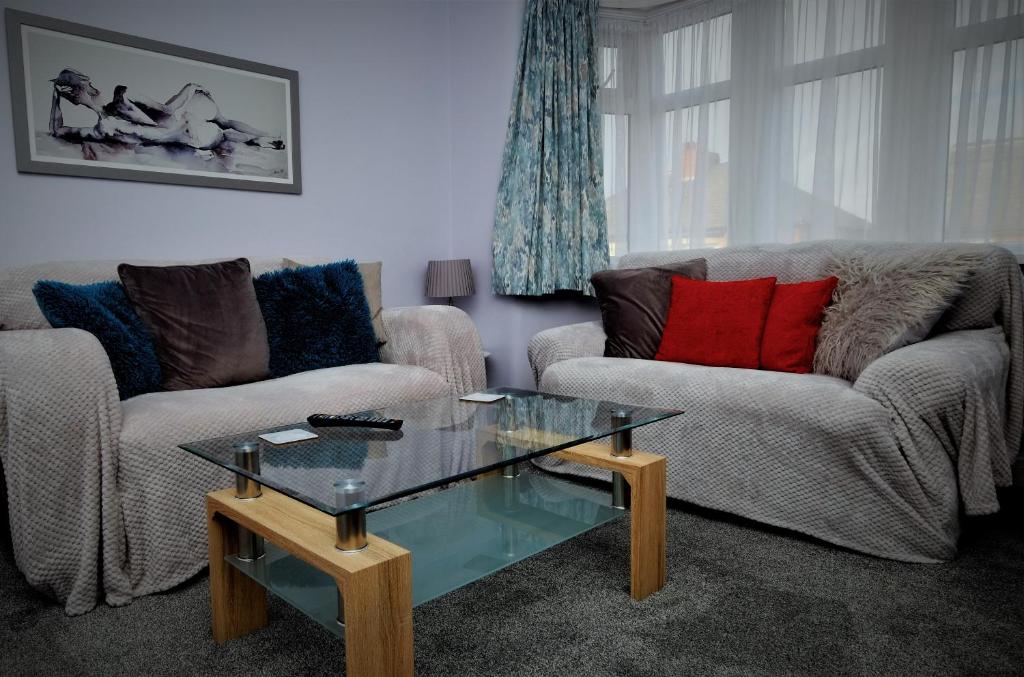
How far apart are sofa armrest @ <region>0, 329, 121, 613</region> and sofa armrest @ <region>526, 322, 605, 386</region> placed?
57.1 inches

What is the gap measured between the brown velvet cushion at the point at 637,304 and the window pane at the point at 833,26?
113 cm

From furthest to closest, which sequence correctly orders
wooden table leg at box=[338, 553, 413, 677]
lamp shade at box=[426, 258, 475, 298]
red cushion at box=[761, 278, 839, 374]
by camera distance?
lamp shade at box=[426, 258, 475, 298] → red cushion at box=[761, 278, 839, 374] → wooden table leg at box=[338, 553, 413, 677]

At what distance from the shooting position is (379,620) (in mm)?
954

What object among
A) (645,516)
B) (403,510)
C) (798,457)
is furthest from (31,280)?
(798,457)

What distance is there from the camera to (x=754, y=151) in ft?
9.85

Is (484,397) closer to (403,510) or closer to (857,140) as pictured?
(403,510)

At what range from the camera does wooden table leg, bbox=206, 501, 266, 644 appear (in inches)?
49.9

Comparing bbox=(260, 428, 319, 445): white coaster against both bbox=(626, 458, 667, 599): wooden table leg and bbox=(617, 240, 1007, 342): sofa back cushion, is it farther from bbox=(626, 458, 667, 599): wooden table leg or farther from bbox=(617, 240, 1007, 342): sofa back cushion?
bbox=(617, 240, 1007, 342): sofa back cushion

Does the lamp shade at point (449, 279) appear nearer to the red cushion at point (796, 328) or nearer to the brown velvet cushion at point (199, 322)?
the brown velvet cushion at point (199, 322)

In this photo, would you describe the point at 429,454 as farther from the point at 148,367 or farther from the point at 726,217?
the point at 726,217

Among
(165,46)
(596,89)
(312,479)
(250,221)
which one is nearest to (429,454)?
(312,479)

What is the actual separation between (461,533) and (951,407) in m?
1.23

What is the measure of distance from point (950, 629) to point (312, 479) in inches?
51.7

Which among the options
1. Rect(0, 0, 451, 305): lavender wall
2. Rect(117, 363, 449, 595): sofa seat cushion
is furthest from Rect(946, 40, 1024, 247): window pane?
Rect(117, 363, 449, 595): sofa seat cushion
